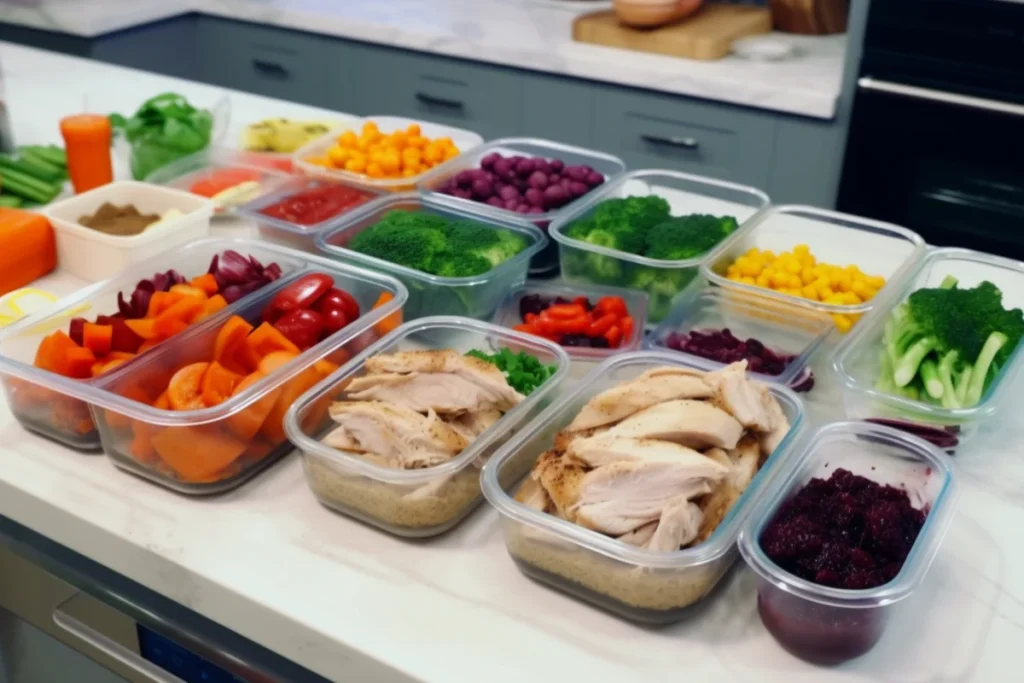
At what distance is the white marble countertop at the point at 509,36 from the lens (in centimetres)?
254

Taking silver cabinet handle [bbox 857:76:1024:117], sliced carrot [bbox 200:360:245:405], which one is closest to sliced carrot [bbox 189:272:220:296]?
sliced carrot [bbox 200:360:245:405]

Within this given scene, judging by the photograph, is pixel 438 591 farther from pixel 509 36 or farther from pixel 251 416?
pixel 509 36

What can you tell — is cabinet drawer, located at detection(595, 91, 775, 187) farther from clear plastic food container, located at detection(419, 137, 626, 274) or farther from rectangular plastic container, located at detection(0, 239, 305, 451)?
rectangular plastic container, located at detection(0, 239, 305, 451)

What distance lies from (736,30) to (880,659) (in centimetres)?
233

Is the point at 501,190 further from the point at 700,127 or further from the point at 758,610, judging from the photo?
the point at 700,127

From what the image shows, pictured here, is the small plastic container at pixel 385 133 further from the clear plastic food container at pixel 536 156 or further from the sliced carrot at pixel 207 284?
the sliced carrot at pixel 207 284

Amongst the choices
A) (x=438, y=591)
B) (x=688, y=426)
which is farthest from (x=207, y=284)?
(x=688, y=426)

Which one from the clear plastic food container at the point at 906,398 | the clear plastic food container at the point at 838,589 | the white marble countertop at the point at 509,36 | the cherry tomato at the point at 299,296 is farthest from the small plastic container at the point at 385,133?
the white marble countertop at the point at 509,36

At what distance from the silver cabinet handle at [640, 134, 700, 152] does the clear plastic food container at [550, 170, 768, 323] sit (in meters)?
1.06

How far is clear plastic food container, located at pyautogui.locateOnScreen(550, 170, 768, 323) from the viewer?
1.32 metres

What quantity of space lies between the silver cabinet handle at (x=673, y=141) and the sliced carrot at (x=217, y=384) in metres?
1.89

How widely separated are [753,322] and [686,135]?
1.53 m

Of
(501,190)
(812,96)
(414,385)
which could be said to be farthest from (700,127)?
(414,385)

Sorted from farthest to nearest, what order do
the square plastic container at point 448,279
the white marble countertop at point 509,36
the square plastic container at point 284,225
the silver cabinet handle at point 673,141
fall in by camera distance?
1. the silver cabinet handle at point 673,141
2. the white marble countertop at point 509,36
3. the square plastic container at point 284,225
4. the square plastic container at point 448,279
